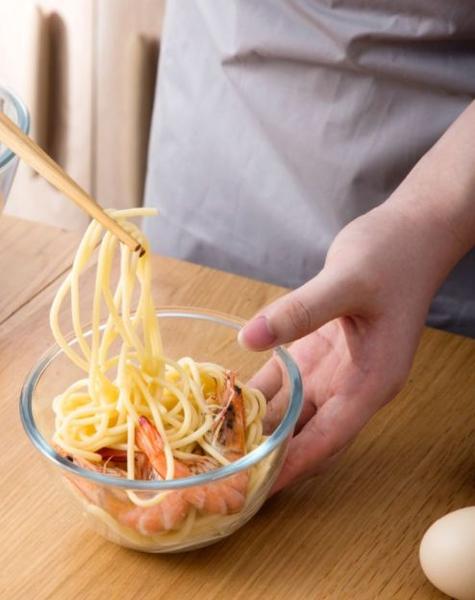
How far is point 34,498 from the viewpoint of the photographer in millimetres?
1108

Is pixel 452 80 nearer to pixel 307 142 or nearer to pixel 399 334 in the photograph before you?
pixel 307 142

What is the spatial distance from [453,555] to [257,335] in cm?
25

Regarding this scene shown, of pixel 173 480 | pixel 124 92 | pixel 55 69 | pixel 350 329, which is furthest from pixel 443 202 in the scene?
pixel 55 69

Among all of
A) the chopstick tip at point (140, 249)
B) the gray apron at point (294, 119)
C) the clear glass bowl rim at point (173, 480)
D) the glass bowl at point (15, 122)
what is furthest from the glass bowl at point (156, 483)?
the gray apron at point (294, 119)

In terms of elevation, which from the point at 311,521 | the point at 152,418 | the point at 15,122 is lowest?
the point at 311,521

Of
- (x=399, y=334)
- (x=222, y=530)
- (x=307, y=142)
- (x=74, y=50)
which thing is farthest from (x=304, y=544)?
(x=74, y=50)

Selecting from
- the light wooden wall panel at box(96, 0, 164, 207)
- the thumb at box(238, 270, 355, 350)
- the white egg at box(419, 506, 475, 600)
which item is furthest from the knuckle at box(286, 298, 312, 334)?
the light wooden wall panel at box(96, 0, 164, 207)

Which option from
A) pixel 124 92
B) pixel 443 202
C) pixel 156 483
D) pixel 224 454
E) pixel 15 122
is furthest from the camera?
pixel 124 92

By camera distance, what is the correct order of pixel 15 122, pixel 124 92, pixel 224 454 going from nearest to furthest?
pixel 224 454, pixel 15 122, pixel 124 92

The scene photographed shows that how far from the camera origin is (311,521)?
1.09 meters

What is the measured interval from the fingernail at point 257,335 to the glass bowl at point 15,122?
0.42 meters

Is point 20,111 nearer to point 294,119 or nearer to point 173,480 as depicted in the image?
point 294,119

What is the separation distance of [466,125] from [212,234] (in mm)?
470

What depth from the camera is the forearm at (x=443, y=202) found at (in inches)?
47.4
